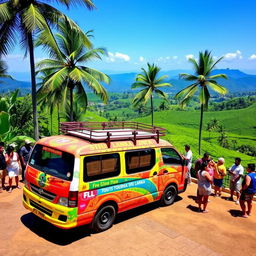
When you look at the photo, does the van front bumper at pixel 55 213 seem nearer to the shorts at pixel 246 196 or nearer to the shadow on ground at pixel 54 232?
the shadow on ground at pixel 54 232

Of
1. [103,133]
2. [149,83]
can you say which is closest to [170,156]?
[103,133]

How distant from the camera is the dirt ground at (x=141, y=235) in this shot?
241 inches

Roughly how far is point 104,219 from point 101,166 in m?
1.54

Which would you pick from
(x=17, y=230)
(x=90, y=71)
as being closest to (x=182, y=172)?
(x=17, y=230)

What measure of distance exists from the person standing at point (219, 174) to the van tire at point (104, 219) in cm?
488

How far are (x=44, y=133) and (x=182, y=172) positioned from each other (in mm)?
15164

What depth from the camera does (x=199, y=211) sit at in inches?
345

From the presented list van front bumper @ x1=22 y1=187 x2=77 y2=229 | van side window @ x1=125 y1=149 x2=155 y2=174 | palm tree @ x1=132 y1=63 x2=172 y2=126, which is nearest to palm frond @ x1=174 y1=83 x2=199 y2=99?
palm tree @ x1=132 y1=63 x2=172 y2=126

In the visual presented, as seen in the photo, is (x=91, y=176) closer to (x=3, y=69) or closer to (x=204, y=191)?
(x=204, y=191)

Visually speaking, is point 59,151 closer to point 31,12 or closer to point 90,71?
point 31,12

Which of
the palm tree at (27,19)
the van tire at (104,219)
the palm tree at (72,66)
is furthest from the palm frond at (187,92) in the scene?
the van tire at (104,219)

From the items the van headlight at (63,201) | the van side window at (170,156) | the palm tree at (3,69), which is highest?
the palm tree at (3,69)

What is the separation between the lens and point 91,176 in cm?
629

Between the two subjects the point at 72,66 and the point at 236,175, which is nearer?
the point at 236,175
